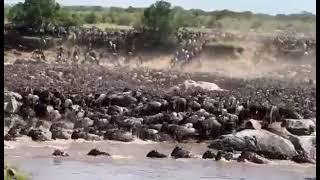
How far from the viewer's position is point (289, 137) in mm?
4145

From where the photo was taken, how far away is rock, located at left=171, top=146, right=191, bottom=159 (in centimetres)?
412

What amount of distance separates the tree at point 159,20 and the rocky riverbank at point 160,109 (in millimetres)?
218

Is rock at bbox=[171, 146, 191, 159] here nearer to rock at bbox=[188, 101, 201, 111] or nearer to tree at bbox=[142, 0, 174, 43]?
rock at bbox=[188, 101, 201, 111]

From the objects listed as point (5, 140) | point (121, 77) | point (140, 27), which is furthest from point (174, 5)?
point (5, 140)

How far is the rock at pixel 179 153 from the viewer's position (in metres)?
4.12

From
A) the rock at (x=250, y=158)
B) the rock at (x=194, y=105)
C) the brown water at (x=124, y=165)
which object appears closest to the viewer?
the brown water at (x=124, y=165)

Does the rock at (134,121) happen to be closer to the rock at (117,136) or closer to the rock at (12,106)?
the rock at (117,136)

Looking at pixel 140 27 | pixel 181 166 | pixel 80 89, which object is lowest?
pixel 181 166

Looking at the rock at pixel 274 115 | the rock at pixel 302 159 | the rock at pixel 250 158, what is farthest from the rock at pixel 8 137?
the rock at pixel 302 159

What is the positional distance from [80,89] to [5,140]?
0.51m

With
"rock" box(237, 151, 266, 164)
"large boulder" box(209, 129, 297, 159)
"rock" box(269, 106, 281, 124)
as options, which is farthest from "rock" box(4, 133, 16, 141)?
"rock" box(269, 106, 281, 124)

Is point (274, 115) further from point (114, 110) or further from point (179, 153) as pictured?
point (114, 110)

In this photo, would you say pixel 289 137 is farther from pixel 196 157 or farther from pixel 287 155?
pixel 196 157

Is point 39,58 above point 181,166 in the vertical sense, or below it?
above
